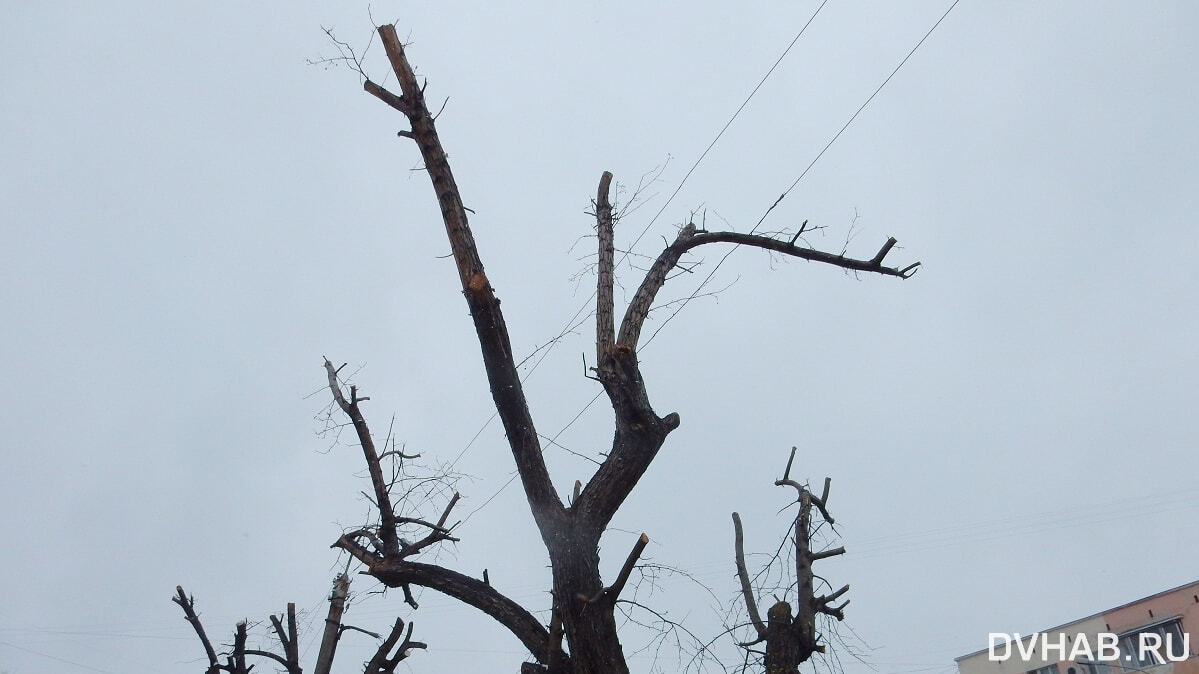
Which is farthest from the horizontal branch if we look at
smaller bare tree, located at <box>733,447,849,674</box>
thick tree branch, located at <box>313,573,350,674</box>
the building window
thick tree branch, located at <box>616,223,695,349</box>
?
the building window

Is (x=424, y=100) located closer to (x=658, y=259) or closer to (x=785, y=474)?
(x=658, y=259)

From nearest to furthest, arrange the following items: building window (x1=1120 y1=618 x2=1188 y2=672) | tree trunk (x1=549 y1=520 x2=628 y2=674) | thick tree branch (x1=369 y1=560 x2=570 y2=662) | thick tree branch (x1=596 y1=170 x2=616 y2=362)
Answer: tree trunk (x1=549 y1=520 x2=628 y2=674), thick tree branch (x1=369 y1=560 x2=570 y2=662), thick tree branch (x1=596 y1=170 x2=616 y2=362), building window (x1=1120 y1=618 x2=1188 y2=672)

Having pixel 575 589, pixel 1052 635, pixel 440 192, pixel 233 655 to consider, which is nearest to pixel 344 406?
pixel 440 192

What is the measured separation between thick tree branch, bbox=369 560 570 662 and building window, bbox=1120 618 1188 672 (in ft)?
84.5

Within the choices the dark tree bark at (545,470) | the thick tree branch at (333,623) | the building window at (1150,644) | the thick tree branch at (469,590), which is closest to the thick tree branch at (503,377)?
the dark tree bark at (545,470)

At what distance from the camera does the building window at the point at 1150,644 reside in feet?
86.2

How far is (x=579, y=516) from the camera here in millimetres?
6234

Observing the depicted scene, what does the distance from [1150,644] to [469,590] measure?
26.6m

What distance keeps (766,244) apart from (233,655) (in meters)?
6.16

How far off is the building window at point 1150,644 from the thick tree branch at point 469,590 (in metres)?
25.8

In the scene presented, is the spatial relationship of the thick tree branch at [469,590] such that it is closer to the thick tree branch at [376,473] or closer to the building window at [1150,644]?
the thick tree branch at [376,473]

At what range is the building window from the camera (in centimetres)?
2628

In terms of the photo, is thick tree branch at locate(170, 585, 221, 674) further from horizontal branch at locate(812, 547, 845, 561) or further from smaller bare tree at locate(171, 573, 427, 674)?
horizontal branch at locate(812, 547, 845, 561)

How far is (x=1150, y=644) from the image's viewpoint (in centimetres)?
2691
